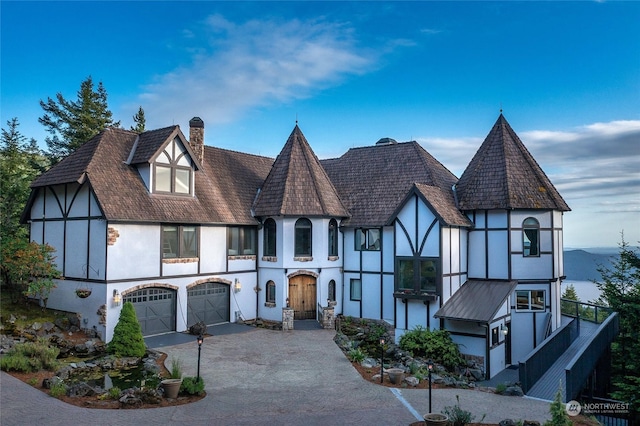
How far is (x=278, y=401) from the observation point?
11.6m

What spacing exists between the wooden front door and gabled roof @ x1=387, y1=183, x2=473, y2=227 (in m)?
5.01

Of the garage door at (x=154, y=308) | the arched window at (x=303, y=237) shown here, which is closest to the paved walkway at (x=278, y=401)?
the garage door at (x=154, y=308)

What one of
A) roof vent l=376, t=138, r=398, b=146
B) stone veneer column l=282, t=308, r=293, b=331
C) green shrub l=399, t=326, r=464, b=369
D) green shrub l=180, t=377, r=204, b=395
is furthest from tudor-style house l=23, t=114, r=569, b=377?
green shrub l=180, t=377, r=204, b=395

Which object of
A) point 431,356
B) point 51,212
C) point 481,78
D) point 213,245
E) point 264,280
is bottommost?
point 431,356

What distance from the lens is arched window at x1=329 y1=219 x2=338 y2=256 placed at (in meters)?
23.2

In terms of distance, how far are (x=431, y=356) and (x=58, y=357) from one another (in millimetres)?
13021

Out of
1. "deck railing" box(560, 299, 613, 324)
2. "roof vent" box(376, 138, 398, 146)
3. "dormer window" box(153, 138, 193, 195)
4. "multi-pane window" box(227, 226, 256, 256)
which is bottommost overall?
"deck railing" box(560, 299, 613, 324)

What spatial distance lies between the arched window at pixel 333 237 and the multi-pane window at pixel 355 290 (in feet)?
5.52

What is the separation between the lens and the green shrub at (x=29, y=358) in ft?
43.3

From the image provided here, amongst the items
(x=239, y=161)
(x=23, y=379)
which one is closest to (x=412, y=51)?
(x=239, y=161)

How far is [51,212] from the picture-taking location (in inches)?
797

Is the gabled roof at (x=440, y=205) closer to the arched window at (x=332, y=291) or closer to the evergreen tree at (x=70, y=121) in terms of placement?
the arched window at (x=332, y=291)

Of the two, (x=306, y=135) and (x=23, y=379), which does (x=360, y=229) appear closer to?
(x=306, y=135)

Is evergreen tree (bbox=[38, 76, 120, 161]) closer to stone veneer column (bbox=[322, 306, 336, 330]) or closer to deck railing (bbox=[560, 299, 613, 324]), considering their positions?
stone veneer column (bbox=[322, 306, 336, 330])
